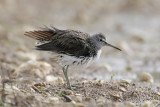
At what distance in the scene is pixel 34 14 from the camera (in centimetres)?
1565

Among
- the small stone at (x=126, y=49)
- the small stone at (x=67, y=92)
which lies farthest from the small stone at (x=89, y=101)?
the small stone at (x=126, y=49)

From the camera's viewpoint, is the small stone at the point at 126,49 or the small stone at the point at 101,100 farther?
the small stone at the point at 126,49

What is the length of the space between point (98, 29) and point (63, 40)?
7365 mm

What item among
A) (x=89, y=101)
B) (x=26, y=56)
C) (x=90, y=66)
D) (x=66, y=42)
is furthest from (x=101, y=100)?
(x=26, y=56)

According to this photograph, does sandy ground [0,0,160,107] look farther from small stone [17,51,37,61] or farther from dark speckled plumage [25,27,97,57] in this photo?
dark speckled plumage [25,27,97,57]

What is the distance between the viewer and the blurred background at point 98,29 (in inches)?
403

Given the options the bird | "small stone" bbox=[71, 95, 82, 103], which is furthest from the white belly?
"small stone" bbox=[71, 95, 82, 103]

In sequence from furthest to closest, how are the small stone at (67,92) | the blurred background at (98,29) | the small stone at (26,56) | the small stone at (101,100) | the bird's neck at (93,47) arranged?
the small stone at (26,56) → the blurred background at (98,29) → the bird's neck at (93,47) → the small stone at (67,92) → the small stone at (101,100)

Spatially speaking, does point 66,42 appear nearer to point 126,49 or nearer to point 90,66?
point 90,66

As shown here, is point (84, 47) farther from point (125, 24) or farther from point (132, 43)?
point (125, 24)

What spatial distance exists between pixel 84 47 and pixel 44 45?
82cm

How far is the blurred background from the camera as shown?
33.6ft

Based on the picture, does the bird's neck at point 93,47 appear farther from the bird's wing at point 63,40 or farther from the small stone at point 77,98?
the small stone at point 77,98

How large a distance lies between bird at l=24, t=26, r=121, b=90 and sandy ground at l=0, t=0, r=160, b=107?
17.7 inches
